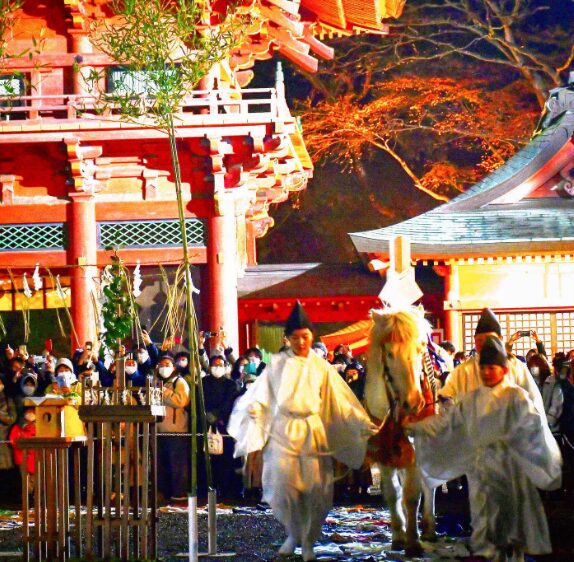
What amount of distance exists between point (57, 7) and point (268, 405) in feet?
45.2

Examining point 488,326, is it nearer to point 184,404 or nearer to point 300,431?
point 300,431

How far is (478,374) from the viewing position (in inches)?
382

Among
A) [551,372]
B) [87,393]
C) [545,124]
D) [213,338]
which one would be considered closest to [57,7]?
[213,338]

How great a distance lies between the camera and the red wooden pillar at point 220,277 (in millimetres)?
20891

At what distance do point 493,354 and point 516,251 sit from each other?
42.8 feet

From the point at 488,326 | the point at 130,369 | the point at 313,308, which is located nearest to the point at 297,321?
the point at 488,326

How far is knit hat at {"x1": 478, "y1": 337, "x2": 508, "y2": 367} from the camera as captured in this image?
8703 millimetres

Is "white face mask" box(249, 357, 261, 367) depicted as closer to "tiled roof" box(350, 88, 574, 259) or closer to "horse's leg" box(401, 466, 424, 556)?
"tiled roof" box(350, 88, 574, 259)

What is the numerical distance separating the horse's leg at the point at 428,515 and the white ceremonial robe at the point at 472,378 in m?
0.78

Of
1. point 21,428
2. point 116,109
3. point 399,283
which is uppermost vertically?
point 116,109

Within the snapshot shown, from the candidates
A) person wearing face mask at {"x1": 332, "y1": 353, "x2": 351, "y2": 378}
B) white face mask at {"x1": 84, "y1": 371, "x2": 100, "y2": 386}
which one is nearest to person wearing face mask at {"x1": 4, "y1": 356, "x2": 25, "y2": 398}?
white face mask at {"x1": 84, "y1": 371, "x2": 100, "y2": 386}

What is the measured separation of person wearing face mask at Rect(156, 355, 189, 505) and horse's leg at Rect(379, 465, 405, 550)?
16.5ft

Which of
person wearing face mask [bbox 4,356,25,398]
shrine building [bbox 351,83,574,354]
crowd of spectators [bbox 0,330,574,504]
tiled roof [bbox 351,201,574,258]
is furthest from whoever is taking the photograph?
shrine building [bbox 351,83,574,354]

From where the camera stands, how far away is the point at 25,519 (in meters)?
8.95
